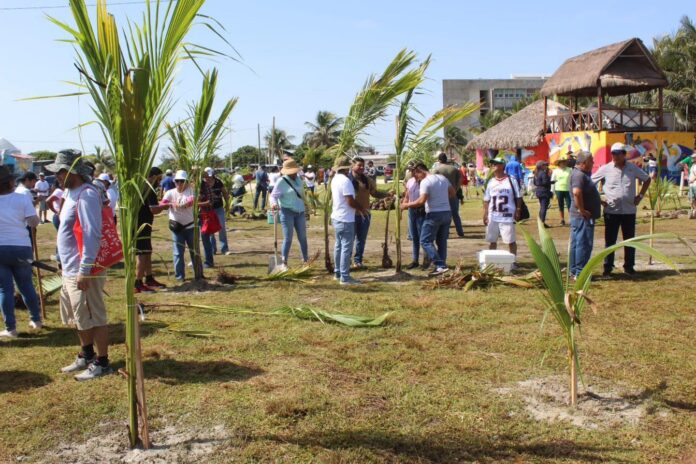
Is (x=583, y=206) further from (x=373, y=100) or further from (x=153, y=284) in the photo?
(x=153, y=284)

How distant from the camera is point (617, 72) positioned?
25594 mm

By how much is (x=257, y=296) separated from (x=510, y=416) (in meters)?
4.69

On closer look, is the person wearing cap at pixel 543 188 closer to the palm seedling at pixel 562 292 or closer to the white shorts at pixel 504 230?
the white shorts at pixel 504 230

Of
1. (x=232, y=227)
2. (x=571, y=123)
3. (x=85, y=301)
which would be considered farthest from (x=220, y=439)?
(x=571, y=123)

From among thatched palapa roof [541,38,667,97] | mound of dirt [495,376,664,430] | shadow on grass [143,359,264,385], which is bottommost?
mound of dirt [495,376,664,430]

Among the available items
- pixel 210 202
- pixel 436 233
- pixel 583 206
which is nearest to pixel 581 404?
pixel 583 206

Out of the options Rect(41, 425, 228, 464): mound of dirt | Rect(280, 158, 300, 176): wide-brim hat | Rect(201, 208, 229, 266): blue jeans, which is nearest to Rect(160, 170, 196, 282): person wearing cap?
Rect(201, 208, 229, 266): blue jeans

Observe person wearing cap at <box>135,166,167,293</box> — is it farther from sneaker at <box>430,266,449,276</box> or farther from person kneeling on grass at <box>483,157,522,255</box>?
person kneeling on grass at <box>483,157,522,255</box>

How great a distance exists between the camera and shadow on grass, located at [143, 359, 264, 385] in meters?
5.13

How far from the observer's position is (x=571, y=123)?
28656mm

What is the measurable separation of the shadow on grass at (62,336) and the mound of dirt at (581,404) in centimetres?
378

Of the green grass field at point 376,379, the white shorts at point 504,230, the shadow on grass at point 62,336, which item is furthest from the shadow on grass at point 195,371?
the white shorts at point 504,230

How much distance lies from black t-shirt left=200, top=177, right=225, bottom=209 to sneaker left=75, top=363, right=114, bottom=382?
5109mm

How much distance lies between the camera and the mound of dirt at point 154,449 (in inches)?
150
